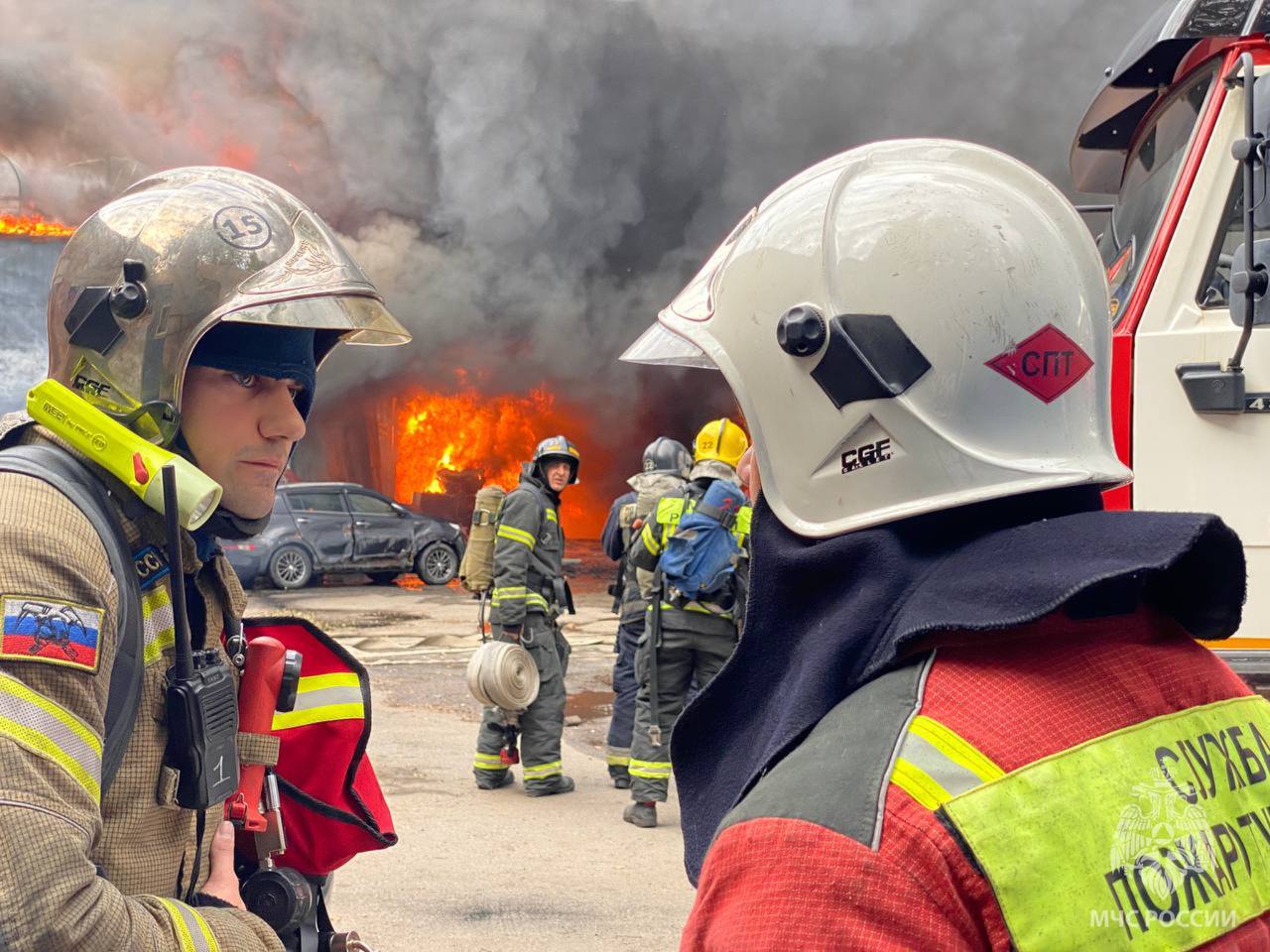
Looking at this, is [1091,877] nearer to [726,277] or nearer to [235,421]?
[726,277]

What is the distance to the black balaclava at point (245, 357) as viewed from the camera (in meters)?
1.92

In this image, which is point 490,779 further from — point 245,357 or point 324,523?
point 324,523

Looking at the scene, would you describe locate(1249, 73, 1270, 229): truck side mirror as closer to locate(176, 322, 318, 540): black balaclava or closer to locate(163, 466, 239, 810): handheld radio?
locate(176, 322, 318, 540): black balaclava

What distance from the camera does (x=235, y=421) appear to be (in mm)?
1941

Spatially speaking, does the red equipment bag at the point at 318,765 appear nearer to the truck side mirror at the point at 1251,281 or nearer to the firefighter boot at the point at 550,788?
the truck side mirror at the point at 1251,281

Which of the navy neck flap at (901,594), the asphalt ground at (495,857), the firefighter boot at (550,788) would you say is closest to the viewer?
the navy neck flap at (901,594)

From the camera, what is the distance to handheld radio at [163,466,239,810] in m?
1.63

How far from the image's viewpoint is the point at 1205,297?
393 cm

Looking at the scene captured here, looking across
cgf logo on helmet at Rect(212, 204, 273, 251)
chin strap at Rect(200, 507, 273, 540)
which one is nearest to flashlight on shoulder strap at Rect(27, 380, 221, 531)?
chin strap at Rect(200, 507, 273, 540)

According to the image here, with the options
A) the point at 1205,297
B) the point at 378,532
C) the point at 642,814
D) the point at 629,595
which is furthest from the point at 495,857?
the point at 378,532

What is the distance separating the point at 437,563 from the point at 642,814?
11.3 m

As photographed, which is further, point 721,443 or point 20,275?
point 20,275

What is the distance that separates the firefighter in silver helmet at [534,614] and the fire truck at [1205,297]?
322cm

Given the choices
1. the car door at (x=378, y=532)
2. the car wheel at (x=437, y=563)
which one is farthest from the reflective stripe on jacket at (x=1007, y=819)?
the car wheel at (x=437, y=563)
